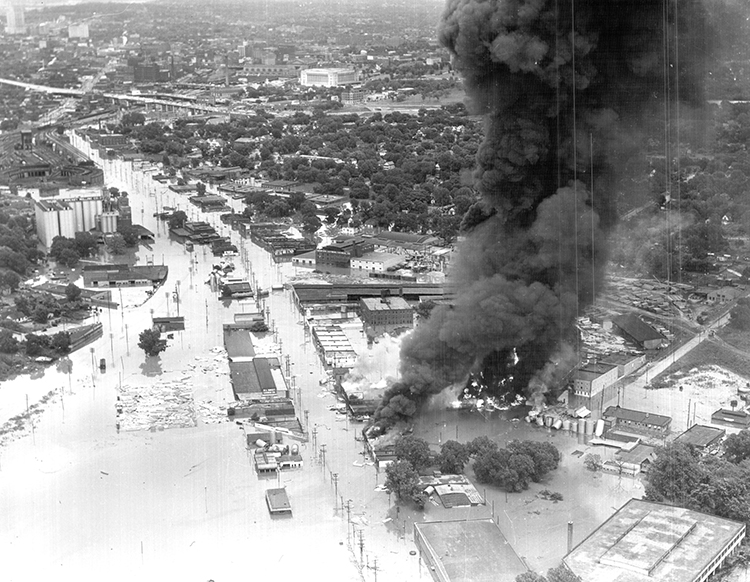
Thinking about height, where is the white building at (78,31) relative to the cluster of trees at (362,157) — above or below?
above

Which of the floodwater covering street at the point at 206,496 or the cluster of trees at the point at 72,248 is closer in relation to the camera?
the floodwater covering street at the point at 206,496

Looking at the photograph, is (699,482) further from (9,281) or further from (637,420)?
(9,281)

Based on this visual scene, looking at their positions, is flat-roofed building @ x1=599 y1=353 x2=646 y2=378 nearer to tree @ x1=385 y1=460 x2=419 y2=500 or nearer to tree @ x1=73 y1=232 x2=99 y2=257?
tree @ x1=385 y1=460 x2=419 y2=500

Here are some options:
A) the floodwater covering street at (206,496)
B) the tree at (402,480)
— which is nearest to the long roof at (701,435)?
the floodwater covering street at (206,496)

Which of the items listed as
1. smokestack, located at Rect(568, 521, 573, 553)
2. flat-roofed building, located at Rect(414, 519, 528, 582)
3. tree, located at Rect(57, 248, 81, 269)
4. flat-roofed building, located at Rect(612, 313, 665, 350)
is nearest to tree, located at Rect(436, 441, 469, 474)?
flat-roofed building, located at Rect(414, 519, 528, 582)

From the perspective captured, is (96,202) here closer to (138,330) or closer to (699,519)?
(138,330)

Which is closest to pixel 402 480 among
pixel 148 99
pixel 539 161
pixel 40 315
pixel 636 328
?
pixel 539 161

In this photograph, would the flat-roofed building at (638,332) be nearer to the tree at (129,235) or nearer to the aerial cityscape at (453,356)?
the aerial cityscape at (453,356)
